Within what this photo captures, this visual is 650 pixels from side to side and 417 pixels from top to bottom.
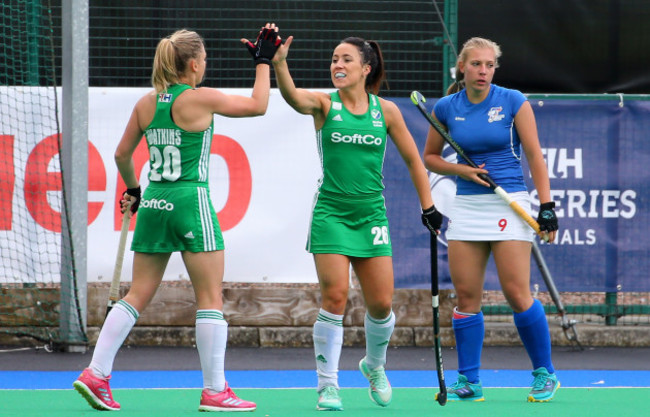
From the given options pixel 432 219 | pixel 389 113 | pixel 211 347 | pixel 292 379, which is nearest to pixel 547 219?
pixel 432 219

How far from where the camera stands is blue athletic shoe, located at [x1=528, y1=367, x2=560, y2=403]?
661 centimetres

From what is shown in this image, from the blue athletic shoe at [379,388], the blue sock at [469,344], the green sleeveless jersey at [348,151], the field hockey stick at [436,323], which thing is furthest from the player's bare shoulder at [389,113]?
the blue athletic shoe at [379,388]

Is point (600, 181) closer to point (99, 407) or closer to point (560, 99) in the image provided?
point (560, 99)

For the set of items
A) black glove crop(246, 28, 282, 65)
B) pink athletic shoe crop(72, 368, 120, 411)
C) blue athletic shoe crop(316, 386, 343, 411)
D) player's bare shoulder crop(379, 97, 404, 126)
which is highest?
black glove crop(246, 28, 282, 65)

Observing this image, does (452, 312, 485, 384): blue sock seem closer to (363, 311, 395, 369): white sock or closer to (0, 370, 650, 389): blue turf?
(363, 311, 395, 369): white sock

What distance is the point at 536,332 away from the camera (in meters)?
6.66

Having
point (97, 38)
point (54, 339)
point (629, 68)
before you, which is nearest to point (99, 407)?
point (54, 339)

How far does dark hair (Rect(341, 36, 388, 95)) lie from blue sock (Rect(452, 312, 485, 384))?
1.40 metres

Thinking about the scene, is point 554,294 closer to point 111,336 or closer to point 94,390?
point 111,336

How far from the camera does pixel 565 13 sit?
34.5 ft

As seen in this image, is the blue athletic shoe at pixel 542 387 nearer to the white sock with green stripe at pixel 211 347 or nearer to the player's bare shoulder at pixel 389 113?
the player's bare shoulder at pixel 389 113

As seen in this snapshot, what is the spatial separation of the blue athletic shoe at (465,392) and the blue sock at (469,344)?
0.03 m

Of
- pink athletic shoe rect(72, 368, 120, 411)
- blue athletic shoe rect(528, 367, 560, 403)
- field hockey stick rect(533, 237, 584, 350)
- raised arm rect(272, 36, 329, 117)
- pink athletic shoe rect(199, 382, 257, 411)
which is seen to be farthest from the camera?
field hockey stick rect(533, 237, 584, 350)

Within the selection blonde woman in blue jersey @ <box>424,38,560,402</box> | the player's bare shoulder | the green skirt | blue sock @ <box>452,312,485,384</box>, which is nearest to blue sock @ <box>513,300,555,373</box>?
blonde woman in blue jersey @ <box>424,38,560,402</box>
